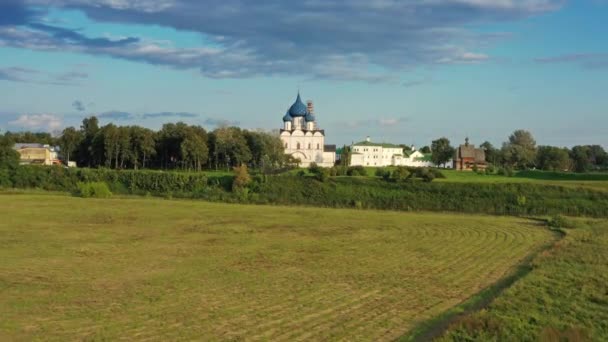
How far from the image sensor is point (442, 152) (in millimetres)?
120312

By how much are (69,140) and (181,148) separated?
92.5ft

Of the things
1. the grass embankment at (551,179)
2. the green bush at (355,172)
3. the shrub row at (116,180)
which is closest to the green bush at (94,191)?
the shrub row at (116,180)

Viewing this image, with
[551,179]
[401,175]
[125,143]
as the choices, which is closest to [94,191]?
[401,175]

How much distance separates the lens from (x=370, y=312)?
13.5 m

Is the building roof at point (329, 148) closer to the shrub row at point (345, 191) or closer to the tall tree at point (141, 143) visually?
the tall tree at point (141, 143)

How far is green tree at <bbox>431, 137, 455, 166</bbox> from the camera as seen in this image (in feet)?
392

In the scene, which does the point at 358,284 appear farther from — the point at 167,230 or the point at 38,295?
the point at 167,230

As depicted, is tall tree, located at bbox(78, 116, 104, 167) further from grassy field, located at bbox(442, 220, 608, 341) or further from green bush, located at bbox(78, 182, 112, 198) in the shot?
grassy field, located at bbox(442, 220, 608, 341)

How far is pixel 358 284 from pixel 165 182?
46.8 metres

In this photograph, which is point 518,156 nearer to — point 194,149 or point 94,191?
point 194,149

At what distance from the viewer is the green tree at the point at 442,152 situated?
119m

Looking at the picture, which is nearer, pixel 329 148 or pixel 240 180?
pixel 240 180

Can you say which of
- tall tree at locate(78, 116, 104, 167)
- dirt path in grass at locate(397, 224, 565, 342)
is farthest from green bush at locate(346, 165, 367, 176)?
dirt path in grass at locate(397, 224, 565, 342)

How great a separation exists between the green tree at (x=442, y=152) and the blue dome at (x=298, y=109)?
1111 inches
